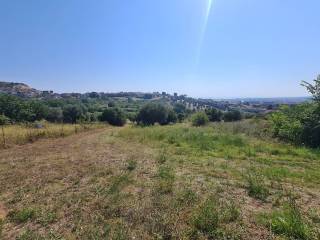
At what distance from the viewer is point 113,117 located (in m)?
44.5

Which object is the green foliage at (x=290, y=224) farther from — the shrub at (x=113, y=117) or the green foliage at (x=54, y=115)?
the green foliage at (x=54, y=115)

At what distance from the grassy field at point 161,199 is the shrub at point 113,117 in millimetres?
34256

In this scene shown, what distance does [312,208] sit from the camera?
5.00 metres

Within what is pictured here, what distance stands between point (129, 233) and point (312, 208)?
3.13 m

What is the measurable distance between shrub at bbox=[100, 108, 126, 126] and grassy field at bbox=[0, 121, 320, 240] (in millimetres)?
34256

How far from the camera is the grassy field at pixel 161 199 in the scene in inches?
168

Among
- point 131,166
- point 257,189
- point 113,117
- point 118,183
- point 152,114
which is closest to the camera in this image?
point 257,189

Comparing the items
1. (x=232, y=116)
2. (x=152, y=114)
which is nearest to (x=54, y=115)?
(x=152, y=114)

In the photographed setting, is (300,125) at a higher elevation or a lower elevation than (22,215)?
higher

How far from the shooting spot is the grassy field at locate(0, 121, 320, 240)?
426 centimetres

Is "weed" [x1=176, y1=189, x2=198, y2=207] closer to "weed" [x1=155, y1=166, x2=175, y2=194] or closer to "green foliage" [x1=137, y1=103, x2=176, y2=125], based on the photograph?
"weed" [x1=155, y1=166, x2=175, y2=194]

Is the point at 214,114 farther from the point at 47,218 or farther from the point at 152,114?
the point at 47,218

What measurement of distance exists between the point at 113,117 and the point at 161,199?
3969cm

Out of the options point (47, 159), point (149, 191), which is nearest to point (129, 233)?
point (149, 191)
